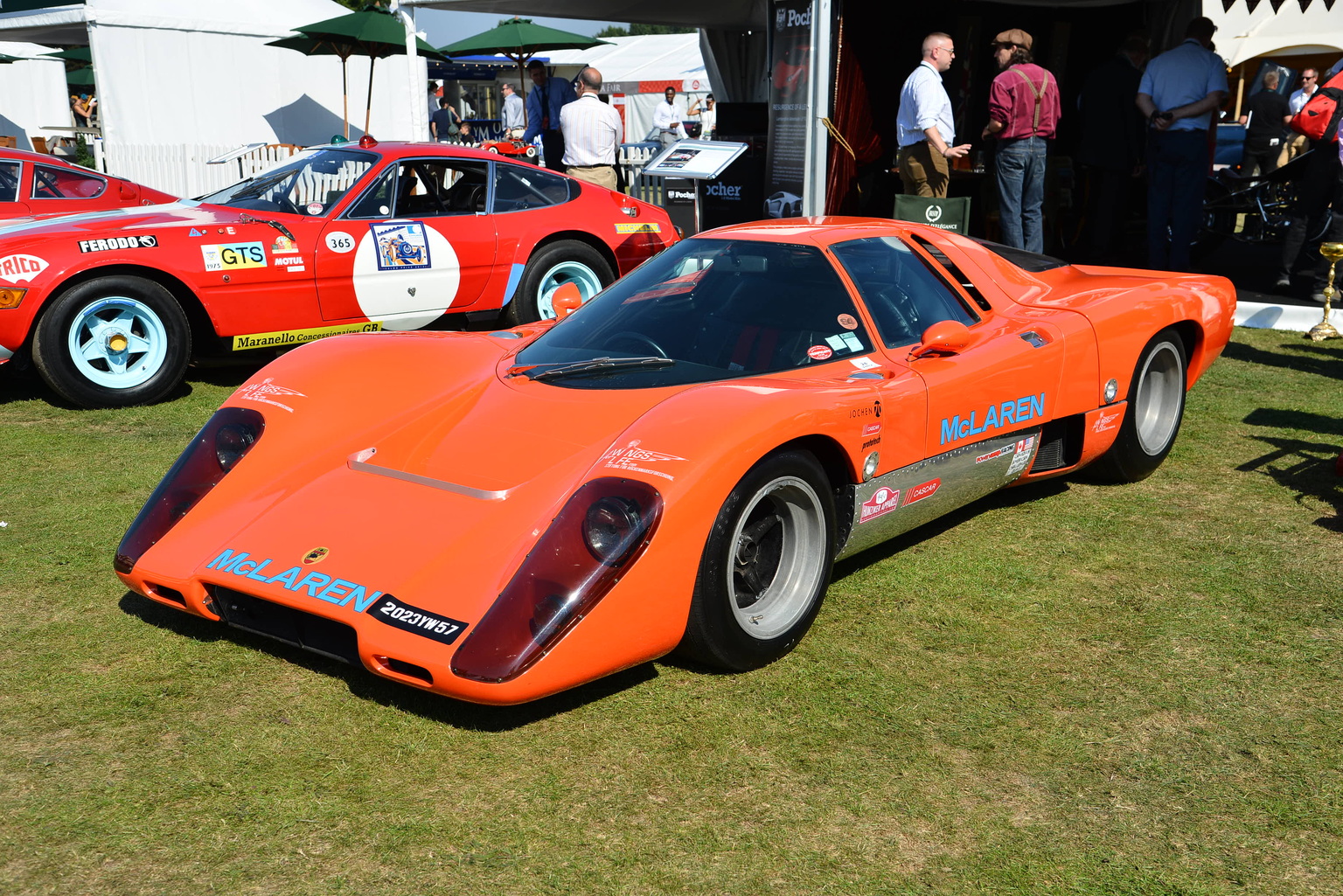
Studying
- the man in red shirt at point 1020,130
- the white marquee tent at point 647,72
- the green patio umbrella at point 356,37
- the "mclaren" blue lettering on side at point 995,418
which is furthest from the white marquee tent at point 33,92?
the "mclaren" blue lettering on side at point 995,418

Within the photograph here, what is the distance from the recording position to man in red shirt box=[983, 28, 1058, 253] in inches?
331

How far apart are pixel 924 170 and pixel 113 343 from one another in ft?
18.2

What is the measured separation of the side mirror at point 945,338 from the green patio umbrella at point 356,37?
39.7ft

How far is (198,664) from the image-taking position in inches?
124

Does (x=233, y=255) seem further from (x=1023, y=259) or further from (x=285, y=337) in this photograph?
(x=1023, y=259)

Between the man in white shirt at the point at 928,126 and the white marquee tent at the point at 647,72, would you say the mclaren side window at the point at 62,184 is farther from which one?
the white marquee tent at the point at 647,72

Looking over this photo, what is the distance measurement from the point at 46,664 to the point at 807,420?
213 centimetres

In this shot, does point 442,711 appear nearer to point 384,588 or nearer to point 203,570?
point 384,588

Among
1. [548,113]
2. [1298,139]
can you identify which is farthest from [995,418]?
[1298,139]

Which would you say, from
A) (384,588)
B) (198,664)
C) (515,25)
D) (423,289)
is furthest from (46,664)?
(515,25)

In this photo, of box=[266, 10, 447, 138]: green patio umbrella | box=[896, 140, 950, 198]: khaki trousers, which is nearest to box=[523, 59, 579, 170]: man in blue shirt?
box=[266, 10, 447, 138]: green patio umbrella

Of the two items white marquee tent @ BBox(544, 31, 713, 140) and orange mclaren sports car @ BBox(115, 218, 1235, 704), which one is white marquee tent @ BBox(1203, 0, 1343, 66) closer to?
white marquee tent @ BBox(544, 31, 713, 140)

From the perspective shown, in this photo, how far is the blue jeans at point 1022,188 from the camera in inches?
339

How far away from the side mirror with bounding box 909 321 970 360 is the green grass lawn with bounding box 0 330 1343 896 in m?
0.76
